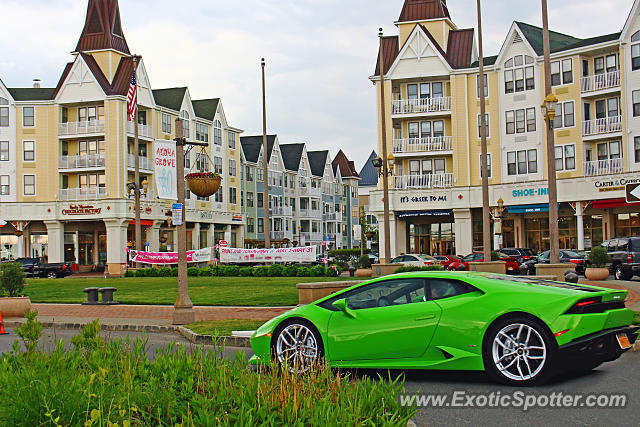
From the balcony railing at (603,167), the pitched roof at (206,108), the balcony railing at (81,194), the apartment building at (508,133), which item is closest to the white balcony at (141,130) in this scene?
the balcony railing at (81,194)

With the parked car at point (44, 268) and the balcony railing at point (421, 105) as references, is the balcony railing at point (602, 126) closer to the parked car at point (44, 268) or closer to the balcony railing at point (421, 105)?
the balcony railing at point (421, 105)

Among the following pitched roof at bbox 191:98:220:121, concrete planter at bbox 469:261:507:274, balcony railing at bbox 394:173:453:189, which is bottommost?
concrete planter at bbox 469:261:507:274

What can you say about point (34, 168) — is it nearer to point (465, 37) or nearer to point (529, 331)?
point (465, 37)

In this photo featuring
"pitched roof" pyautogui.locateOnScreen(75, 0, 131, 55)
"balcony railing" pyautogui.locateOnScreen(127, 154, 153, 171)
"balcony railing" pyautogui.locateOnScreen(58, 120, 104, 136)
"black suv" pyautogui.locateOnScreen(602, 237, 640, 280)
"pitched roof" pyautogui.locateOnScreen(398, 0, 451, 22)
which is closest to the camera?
"black suv" pyautogui.locateOnScreen(602, 237, 640, 280)

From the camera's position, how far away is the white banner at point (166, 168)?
16.8 m

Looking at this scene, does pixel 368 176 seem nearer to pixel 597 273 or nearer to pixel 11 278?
pixel 597 273

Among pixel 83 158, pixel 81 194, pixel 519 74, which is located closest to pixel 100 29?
pixel 83 158

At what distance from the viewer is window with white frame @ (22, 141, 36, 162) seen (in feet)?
208

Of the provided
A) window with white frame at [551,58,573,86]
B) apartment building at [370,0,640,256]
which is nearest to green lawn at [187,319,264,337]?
apartment building at [370,0,640,256]

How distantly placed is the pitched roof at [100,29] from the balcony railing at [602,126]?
129ft

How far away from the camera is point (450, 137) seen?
54.6 meters

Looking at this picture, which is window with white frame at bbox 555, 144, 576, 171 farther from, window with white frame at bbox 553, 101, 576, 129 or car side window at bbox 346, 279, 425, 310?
car side window at bbox 346, 279, 425, 310

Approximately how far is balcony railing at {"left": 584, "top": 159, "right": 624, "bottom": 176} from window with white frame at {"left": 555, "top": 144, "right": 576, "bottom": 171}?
3.10 feet

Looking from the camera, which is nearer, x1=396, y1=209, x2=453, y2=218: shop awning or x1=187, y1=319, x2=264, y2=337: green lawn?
x1=187, y1=319, x2=264, y2=337: green lawn
